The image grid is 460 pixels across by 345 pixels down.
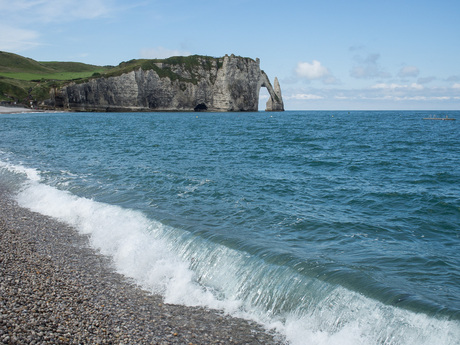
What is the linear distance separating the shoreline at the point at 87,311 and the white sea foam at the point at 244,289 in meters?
0.57

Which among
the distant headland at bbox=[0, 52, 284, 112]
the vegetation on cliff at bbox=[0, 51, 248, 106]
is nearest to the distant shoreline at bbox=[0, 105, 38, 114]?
the distant headland at bbox=[0, 52, 284, 112]

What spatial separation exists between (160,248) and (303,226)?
18.3ft

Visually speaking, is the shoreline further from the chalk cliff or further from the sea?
the chalk cliff

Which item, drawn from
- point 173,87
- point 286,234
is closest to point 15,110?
point 173,87

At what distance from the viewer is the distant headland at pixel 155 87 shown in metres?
135

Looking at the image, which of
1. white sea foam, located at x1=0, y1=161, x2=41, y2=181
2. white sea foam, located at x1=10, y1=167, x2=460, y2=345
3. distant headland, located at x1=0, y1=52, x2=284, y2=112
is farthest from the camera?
distant headland, located at x1=0, y1=52, x2=284, y2=112

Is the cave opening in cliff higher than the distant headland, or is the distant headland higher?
the distant headland

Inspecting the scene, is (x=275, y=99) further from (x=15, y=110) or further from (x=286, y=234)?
(x=286, y=234)

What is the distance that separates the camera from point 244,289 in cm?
996

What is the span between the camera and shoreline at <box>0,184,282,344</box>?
7.36 metres

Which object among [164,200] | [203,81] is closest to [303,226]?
[164,200]

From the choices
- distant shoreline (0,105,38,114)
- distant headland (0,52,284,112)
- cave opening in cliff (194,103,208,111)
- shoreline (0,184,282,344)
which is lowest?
shoreline (0,184,282,344)

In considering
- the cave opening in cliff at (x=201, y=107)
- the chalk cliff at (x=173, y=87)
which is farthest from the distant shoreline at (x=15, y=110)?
the cave opening in cliff at (x=201, y=107)

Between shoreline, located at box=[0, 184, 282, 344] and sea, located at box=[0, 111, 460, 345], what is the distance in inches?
23.8
